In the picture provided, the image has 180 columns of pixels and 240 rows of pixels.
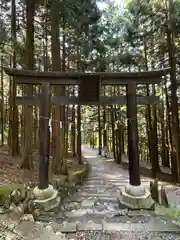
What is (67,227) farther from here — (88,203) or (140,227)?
→ (88,203)

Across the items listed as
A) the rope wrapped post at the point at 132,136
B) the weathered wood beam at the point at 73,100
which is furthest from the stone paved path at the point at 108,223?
the weathered wood beam at the point at 73,100

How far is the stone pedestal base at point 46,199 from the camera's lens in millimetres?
6125

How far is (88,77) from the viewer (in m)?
7.00

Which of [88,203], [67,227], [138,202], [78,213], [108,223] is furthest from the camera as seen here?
[88,203]

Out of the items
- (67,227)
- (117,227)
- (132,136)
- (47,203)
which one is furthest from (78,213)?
(132,136)

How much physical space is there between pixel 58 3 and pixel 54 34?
1307 millimetres

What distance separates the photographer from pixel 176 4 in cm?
1132

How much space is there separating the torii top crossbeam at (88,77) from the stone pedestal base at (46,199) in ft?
8.89

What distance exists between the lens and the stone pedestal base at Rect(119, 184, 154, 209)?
6.31 m

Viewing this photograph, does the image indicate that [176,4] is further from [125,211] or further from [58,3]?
[125,211]

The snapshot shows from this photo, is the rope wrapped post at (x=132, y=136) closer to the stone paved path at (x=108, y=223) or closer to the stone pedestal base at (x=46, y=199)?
the stone paved path at (x=108, y=223)

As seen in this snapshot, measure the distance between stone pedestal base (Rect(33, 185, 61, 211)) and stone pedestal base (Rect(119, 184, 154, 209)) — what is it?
1.59m

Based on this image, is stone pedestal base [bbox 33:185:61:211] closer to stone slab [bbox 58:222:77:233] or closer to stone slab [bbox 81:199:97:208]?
stone slab [bbox 81:199:97:208]

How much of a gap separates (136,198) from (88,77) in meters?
3.21
